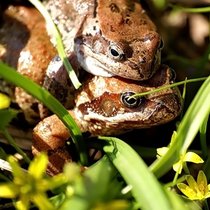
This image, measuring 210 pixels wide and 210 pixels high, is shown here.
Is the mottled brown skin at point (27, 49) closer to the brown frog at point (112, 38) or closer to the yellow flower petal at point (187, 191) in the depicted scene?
the brown frog at point (112, 38)

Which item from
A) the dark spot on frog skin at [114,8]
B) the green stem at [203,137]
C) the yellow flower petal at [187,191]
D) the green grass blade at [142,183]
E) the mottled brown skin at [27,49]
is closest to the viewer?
the green grass blade at [142,183]

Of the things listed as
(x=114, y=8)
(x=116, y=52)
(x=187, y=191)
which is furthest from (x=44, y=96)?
(x=114, y=8)

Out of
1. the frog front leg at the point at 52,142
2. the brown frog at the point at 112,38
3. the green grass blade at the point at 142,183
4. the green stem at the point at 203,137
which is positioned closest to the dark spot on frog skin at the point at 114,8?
the brown frog at the point at 112,38

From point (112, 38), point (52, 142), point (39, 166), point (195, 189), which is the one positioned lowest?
point (52, 142)

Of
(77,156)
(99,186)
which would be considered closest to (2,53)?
(77,156)

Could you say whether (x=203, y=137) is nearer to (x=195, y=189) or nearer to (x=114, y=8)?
(x=195, y=189)

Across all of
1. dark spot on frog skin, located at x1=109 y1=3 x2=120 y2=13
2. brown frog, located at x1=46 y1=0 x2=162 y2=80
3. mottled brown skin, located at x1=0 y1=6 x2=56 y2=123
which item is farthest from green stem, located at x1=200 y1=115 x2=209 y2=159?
mottled brown skin, located at x1=0 y1=6 x2=56 y2=123

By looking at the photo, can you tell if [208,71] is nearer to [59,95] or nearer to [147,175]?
[59,95]
